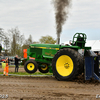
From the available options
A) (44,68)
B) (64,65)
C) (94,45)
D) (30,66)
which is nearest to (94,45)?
(94,45)

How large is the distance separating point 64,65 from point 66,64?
117mm

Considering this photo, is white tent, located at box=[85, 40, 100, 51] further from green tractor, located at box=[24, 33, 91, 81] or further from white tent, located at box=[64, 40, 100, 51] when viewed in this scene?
green tractor, located at box=[24, 33, 91, 81]

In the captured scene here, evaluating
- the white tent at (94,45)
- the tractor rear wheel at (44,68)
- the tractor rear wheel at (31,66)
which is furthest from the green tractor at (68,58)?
the white tent at (94,45)

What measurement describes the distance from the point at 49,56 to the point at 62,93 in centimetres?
406

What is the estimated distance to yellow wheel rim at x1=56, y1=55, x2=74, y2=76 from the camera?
7617 mm

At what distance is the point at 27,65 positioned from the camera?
36.1 ft

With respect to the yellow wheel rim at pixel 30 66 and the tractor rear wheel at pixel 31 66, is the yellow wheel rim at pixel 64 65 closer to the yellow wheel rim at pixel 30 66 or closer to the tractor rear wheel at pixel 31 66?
the tractor rear wheel at pixel 31 66

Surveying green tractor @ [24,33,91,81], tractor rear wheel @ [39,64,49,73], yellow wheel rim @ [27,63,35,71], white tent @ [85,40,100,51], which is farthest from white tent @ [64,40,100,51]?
green tractor @ [24,33,91,81]

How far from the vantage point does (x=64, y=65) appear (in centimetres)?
780

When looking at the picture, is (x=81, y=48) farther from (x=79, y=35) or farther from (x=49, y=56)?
(x=49, y=56)

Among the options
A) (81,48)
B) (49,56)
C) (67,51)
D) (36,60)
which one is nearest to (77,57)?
(67,51)

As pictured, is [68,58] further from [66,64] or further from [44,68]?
[44,68]

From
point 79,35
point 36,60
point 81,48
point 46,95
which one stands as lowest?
point 46,95

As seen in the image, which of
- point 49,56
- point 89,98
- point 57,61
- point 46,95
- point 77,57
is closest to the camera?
point 89,98
